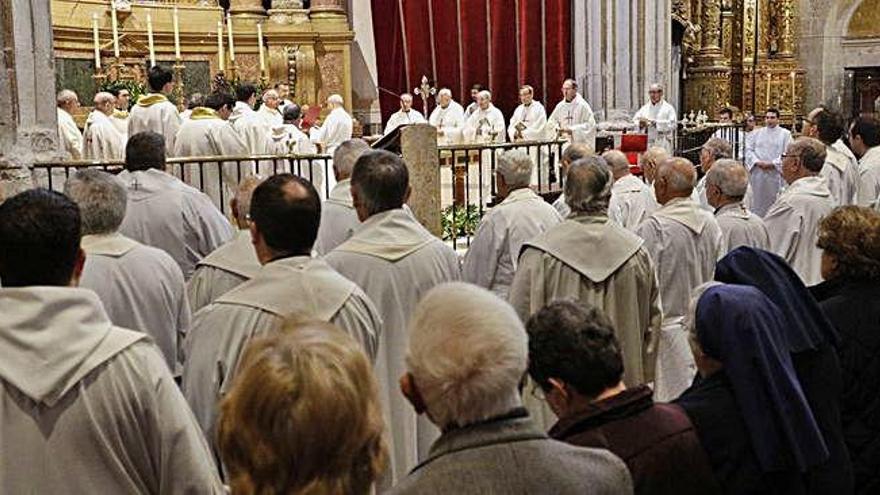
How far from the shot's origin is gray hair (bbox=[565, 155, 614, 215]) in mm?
4652

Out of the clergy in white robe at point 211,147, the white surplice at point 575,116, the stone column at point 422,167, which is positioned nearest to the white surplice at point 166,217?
the stone column at point 422,167

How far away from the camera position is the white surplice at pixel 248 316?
10.7 ft

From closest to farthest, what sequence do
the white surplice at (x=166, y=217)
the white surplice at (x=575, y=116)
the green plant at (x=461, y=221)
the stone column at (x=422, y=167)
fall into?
the white surplice at (x=166, y=217) → the stone column at (x=422, y=167) → the green plant at (x=461, y=221) → the white surplice at (x=575, y=116)

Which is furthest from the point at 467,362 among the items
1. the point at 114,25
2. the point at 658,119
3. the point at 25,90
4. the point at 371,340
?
the point at 658,119

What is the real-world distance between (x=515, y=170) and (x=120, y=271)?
228 cm

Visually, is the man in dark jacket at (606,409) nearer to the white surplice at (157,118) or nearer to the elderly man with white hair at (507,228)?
the elderly man with white hair at (507,228)

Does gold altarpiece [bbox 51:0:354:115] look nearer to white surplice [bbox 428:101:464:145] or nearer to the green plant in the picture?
white surplice [bbox 428:101:464:145]

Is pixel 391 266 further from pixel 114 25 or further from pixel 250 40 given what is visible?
pixel 250 40

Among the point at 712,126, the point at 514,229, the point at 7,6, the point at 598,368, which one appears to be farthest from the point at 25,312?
the point at 712,126

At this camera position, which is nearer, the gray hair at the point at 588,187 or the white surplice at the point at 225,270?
the white surplice at the point at 225,270

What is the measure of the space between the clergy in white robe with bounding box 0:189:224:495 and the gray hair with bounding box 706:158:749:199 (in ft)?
13.3

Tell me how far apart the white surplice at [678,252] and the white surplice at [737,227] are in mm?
262

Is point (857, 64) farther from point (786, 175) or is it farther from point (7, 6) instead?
point (7, 6)

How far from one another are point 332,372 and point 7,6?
6.57 m
